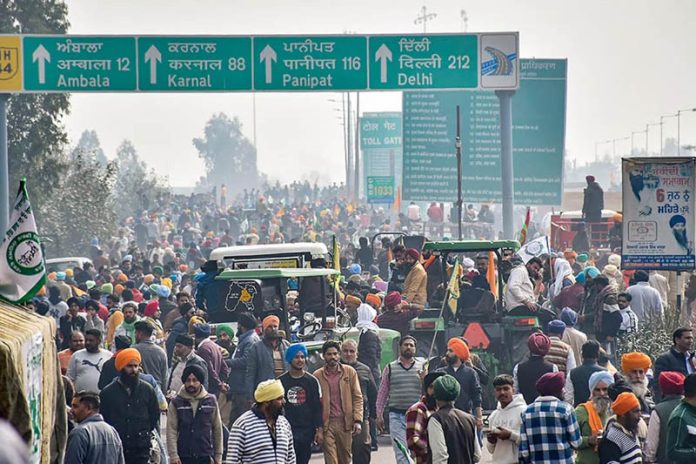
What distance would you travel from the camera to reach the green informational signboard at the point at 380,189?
6044 centimetres

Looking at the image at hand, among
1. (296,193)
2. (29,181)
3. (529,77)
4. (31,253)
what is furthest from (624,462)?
(296,193)

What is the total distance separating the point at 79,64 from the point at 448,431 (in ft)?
68.1

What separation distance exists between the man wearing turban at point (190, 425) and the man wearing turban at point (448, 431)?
2.35 meters

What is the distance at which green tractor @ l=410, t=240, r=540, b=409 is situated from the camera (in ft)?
57.1

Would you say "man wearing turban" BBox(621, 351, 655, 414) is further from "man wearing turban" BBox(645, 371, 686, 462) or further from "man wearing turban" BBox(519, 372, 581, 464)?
"man wearing turban" BBox(519, 372, 581, 464)

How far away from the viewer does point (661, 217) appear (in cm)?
1745

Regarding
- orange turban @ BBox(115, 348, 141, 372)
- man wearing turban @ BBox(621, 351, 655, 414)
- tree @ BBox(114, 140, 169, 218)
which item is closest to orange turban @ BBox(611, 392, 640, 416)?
man wearing turban @ BBox(621, 351, 655, 414)

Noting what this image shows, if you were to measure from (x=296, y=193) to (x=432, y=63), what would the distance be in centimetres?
6243

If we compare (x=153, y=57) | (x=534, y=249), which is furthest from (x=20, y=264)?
(x=153, y=57)

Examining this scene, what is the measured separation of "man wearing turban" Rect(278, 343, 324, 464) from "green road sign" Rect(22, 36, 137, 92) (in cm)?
1749

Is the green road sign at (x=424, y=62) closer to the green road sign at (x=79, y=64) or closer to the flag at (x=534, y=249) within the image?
the green road sign at (x=79, y=64)

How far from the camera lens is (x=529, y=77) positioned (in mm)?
46000

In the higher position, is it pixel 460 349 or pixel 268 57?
pixel 268 57

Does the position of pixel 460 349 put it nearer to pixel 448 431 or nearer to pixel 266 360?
pixel 266 360
